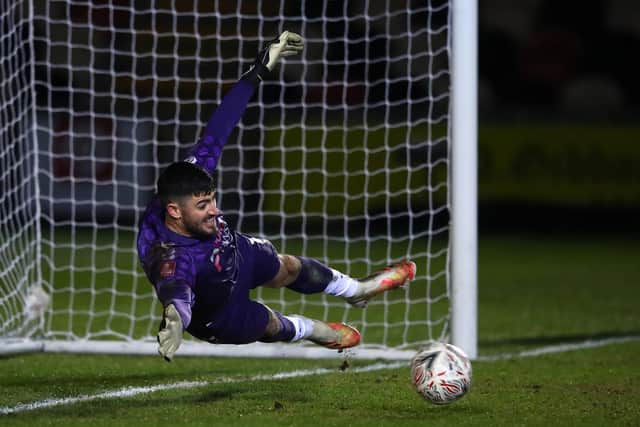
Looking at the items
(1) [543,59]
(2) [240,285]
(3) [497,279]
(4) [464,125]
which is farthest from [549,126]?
(2) [240,285]

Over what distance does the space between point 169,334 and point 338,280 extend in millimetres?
1486

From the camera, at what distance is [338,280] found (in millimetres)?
6047

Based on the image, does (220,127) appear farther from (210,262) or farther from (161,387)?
(161,387)

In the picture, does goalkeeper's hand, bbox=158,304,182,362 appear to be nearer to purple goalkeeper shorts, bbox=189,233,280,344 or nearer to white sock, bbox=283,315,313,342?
purple goalkeeper shorts, bbox=189,233,280,344

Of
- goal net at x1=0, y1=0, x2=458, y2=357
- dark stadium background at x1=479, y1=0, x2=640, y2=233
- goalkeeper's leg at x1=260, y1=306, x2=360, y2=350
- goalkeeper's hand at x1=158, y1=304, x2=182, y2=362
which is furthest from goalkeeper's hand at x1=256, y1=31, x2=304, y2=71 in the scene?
dark stadium background at x1=479, y1=0, x2=640, y2=233

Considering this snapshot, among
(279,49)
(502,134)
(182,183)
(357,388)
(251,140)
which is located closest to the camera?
(182,183)

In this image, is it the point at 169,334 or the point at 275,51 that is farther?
the point at 275,51

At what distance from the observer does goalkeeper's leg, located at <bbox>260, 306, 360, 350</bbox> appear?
580 centimetres

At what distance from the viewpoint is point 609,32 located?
20.6 meters

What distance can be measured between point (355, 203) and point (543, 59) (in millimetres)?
5707

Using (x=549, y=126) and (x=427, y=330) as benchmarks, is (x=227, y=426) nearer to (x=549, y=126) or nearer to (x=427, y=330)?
(x=427, y=330)

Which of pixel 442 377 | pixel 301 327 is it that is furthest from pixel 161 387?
pixel 442 377

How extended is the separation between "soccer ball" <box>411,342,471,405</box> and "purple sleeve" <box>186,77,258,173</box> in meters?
1.38

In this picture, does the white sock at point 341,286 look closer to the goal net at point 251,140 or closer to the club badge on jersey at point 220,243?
the club badge on jersey at point 220,243
